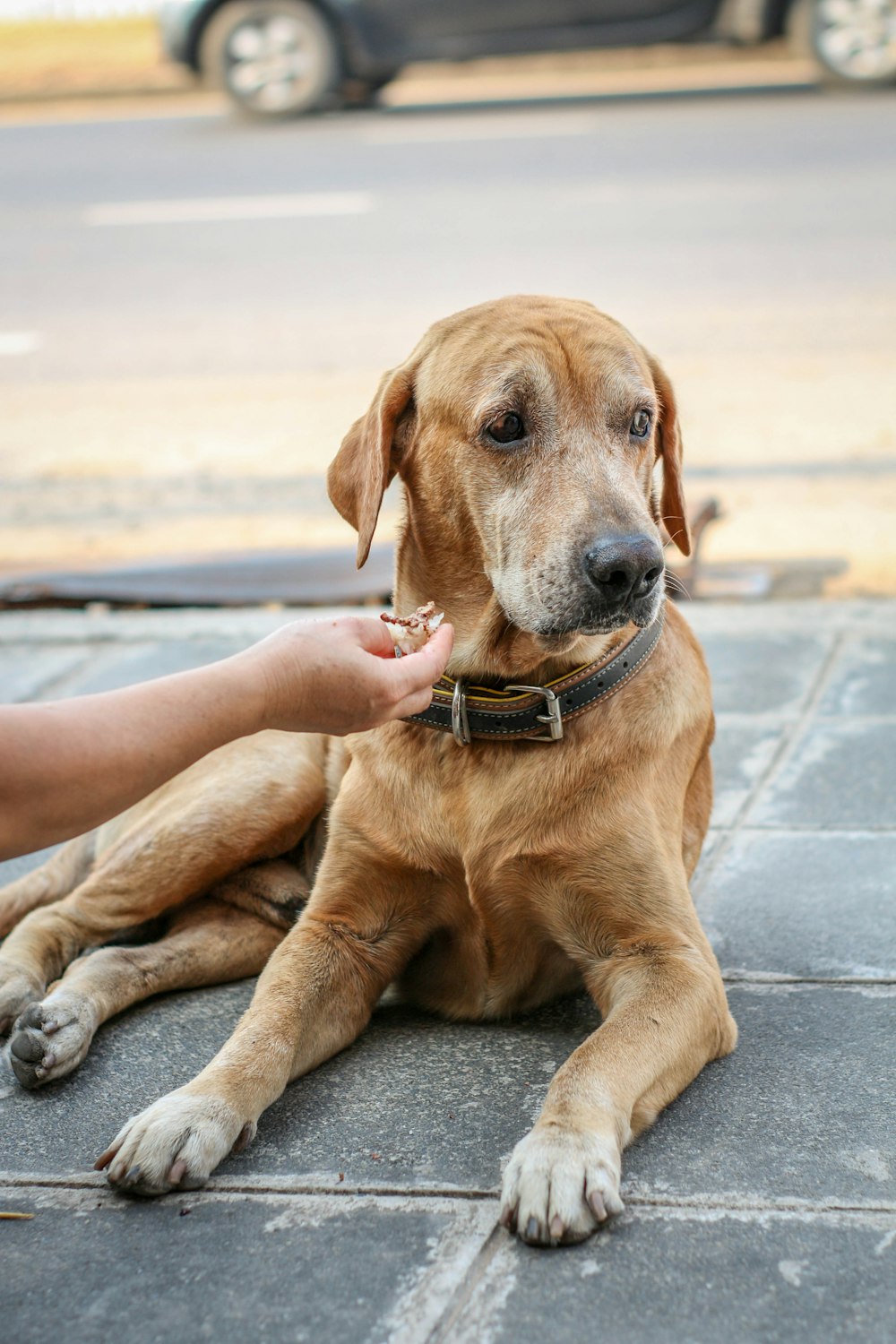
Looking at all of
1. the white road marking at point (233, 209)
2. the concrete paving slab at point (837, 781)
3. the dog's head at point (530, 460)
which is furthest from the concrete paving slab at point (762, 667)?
the white road marking at point (233, 209)

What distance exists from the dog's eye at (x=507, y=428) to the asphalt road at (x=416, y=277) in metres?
2.99

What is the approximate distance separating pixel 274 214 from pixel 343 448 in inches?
322

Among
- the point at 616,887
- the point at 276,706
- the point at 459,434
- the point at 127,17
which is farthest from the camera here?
the point at 127,17

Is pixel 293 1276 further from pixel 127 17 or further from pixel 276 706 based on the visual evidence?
pixel 127 17

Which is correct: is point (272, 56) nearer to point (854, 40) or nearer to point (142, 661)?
point (854, 40)

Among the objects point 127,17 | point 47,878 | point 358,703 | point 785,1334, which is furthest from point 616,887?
point 127,17

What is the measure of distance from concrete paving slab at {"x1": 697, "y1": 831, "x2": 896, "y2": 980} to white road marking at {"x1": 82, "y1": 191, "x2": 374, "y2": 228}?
8.05 meters

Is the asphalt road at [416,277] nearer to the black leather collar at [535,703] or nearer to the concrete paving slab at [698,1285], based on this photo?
the black leather collar at [535,703]

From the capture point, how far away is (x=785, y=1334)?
192 centimetres

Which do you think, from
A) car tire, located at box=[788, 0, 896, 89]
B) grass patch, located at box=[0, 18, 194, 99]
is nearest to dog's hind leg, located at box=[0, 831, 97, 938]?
car tire, located at box=[788, 0, 896, 89]

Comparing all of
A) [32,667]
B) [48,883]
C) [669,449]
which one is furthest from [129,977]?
[32,667]

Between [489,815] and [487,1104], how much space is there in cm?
53

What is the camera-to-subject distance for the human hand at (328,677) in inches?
88.6

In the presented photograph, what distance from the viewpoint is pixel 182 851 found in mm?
3139
